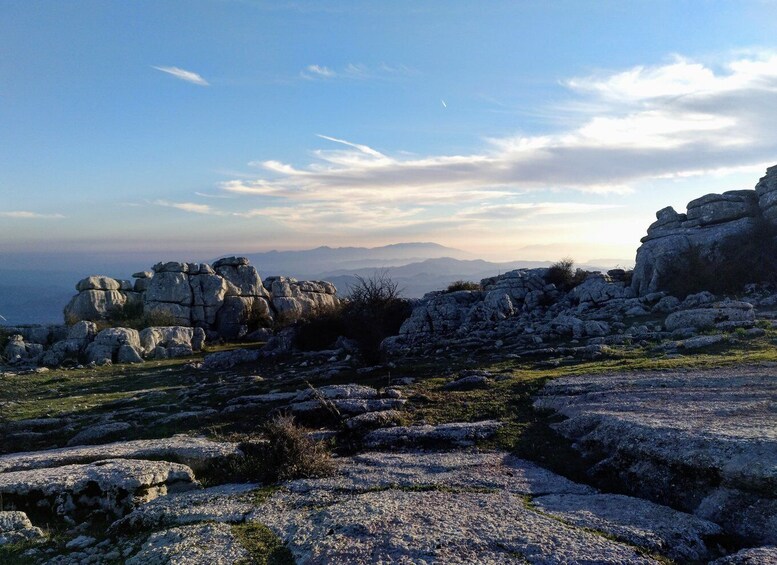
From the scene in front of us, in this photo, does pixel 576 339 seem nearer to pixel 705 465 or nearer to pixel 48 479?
pixel 705 465

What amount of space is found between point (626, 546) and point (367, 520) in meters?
3.27

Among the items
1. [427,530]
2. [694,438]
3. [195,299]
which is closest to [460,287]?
[195,299]

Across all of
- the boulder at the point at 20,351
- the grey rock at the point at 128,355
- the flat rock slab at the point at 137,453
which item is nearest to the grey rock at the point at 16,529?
the flat rock slab at the point at 137,453

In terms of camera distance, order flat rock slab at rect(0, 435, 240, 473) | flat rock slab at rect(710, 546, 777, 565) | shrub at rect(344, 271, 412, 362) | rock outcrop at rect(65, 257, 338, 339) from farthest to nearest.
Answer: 1. rock outcrop at rect(65, 257, 338, 339)
2. shrub at rect(344, 271, 412, 362)
3. flat rock slab at rect(0, 435, 240, 473)
4. flat rock slab at rect(710, 546, 777, 565)

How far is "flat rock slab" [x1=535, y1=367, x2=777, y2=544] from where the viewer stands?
24.2 feet

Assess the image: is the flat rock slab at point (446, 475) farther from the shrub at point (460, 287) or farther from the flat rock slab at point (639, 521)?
the shrub at point (460, 287)

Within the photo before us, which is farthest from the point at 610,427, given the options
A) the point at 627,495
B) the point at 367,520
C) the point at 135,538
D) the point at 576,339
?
the point at 576,339

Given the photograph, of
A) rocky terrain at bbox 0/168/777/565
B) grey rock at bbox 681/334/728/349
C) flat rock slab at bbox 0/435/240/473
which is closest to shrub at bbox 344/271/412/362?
Result: rocky terrain at bbox 0/168/777/565

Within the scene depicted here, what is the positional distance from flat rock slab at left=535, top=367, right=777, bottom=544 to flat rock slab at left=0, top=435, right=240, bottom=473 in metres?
7.56

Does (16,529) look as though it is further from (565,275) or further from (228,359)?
(565,275)

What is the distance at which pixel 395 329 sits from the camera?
136 feet

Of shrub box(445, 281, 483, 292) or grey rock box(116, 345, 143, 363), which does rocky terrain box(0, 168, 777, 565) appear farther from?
shrub box(445, 281, 483, 292)

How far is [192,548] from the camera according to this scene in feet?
23.9

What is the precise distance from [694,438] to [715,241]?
3602cm
